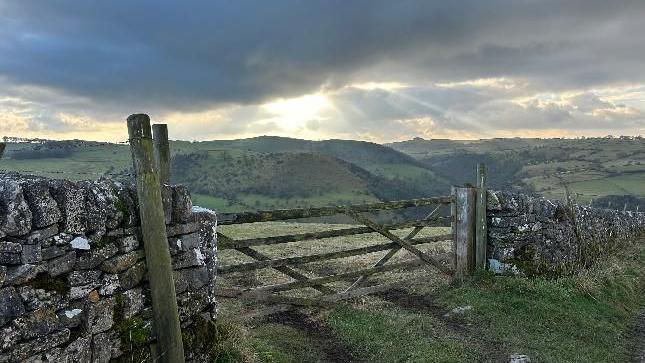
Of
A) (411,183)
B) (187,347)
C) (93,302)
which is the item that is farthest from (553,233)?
(411,183)

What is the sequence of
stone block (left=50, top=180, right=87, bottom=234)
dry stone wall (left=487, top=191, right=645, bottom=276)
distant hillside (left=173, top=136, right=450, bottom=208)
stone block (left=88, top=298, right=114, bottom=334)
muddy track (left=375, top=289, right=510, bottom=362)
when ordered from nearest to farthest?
stone block (left=50, top=180, right=87, bottom=234)
stone block (left=88, top=298, right=114, bottom=334)
muddy track (left=375, top=289, right=510, bottom=362)
dry stone wall (left=487, top=191, right=645, bottom=276)
distant hillside (left=173, top=136, right=450, bottom=208)

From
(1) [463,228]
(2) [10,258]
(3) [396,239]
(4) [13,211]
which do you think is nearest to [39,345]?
(2) [10,258]

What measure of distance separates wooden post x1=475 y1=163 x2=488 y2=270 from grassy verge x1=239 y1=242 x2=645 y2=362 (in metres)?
0.40

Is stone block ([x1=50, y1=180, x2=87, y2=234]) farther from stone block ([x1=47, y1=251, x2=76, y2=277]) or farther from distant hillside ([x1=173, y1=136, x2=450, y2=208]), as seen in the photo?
distant hillside ([x1=173, y1=136, x2=450, y2=208])

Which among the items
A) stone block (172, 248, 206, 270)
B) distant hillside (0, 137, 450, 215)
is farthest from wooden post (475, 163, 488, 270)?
distant hillside (0, 137, 450, 215)

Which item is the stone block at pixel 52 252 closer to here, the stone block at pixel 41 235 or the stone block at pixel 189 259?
the stone block at pixel 41 235

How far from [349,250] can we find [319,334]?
156 centimetres

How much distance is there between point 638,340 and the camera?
8.11 m

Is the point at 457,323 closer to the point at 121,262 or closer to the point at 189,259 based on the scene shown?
the point at 189,259

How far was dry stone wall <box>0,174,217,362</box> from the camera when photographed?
142 inches

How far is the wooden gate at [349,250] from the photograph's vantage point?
682 centimetres

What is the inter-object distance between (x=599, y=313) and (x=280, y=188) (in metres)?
81.4

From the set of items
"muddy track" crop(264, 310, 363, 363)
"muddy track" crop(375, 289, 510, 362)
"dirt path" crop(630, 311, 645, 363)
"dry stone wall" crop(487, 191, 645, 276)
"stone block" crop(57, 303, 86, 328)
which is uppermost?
"stone block" crop(57, 303, 86, 328)

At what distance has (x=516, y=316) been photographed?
805 centimetres
